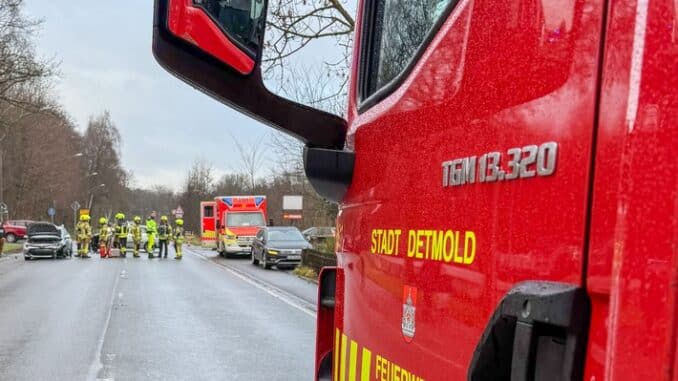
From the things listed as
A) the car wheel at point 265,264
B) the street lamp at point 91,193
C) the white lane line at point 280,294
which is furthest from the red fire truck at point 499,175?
the street lamp at point 91,193

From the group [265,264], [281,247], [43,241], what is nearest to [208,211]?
[43,241]

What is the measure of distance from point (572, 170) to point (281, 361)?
7.07 m

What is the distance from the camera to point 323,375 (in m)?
2.55

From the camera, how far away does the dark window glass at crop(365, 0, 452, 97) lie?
5.64 ft

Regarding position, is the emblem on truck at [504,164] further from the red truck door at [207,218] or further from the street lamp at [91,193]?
the street lamp at [91,193]

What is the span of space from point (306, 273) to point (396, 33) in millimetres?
18084

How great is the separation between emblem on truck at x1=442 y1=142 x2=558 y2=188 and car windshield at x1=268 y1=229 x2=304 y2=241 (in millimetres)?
21834

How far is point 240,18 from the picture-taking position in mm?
1779

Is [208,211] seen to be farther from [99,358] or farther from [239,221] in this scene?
[99,358]

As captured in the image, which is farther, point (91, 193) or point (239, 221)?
point (91, 193)

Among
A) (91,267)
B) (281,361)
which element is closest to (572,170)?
(281,361)

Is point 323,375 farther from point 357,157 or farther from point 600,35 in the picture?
point 600,35

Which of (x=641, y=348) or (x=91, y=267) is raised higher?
(x=641, y=348)

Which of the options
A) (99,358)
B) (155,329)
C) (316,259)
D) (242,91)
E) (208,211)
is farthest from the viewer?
(208,211)
